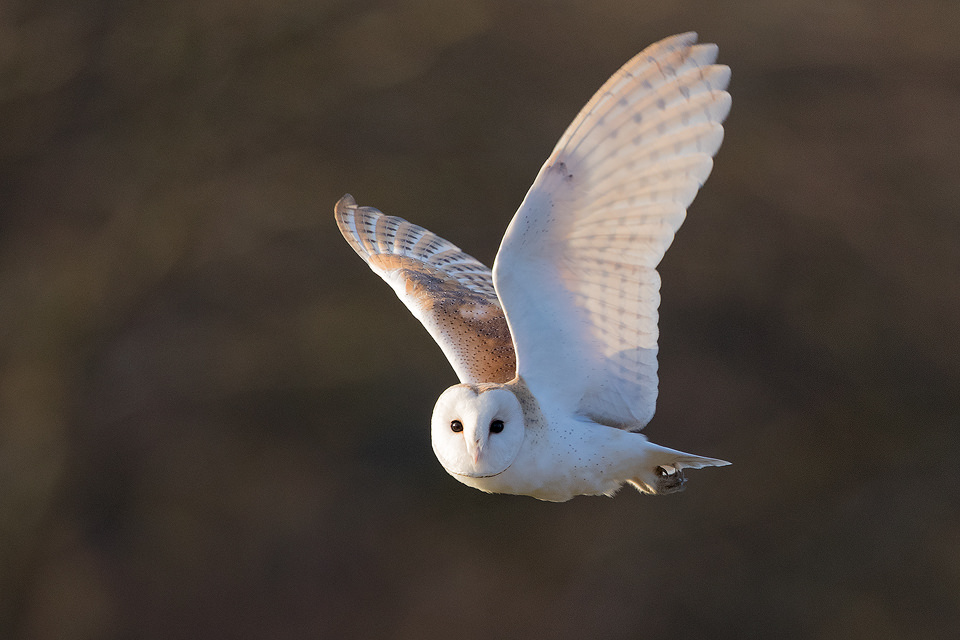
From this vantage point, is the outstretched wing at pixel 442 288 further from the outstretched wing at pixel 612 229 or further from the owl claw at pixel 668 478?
the owl claw at pixel 668 478

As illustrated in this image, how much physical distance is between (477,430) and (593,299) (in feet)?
1.07

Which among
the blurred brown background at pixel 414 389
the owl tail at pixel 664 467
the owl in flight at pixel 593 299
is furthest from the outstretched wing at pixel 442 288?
the blurred brown background at pixel 414 389

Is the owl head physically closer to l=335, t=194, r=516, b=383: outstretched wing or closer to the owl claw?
l=335, t=194, r=516, b=383: outstretched wing

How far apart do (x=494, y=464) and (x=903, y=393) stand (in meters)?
5.46

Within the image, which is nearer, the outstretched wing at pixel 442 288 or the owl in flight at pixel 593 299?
the owl in flight at pixel 593 299

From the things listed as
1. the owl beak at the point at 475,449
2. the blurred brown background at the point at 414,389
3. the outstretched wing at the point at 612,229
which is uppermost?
the outstretched wing at the point at 612,229

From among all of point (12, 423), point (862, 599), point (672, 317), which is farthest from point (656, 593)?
point (12, 423)

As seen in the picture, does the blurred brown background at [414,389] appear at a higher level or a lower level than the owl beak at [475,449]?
lower

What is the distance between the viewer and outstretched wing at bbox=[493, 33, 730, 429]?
1335mm

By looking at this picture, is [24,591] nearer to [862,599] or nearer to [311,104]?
[311,104]

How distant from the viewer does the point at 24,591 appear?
6172mm

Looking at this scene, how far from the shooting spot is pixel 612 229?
1.48 meters

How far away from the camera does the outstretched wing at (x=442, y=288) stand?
1843 mm

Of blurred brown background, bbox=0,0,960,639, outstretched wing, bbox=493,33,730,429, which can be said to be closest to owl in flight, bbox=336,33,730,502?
outstretched wing, bbox=493,33,730,429
